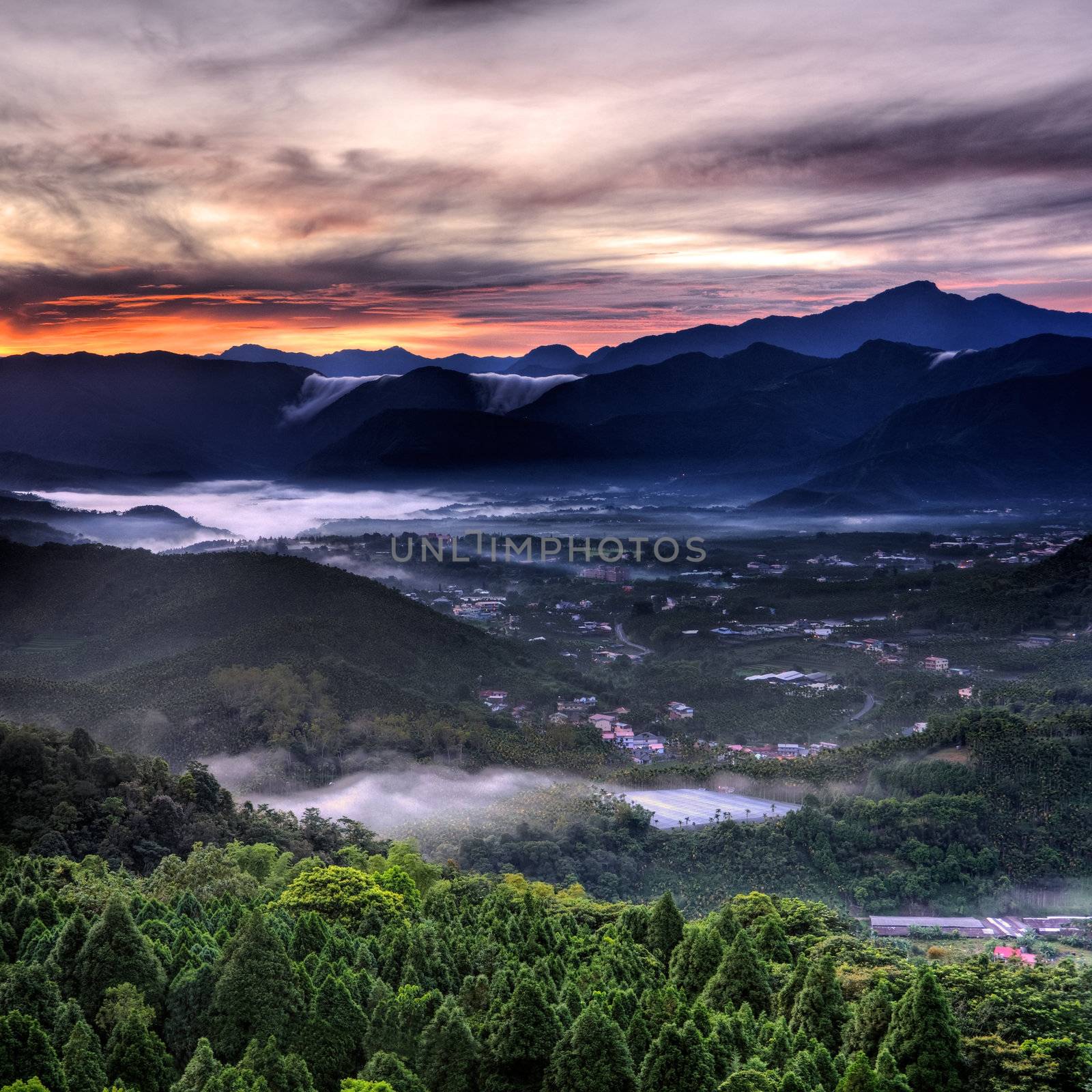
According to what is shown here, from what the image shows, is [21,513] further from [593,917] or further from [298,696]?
[593,917]

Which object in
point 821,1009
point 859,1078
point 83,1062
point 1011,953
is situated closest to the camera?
point 859,1078

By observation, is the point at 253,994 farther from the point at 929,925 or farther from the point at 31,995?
the point at 929,925

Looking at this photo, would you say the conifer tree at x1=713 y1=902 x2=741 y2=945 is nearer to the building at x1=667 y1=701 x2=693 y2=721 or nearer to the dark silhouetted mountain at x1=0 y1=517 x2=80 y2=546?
the building at x1=667 y1=701 x2=693 y2=721

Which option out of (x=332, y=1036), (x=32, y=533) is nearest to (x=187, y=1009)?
(x=332, y=1036)

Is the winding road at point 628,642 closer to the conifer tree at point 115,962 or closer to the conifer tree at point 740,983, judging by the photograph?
the conifer tree at point 740,983

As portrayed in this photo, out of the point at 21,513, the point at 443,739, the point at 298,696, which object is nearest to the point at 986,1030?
the point at 443,739

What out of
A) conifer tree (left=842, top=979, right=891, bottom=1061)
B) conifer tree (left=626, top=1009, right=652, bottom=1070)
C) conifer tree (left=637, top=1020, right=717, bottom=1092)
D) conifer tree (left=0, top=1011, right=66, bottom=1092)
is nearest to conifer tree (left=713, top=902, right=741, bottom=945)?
conifer tree (left=842, top=979, right=891, bottom=1061)
